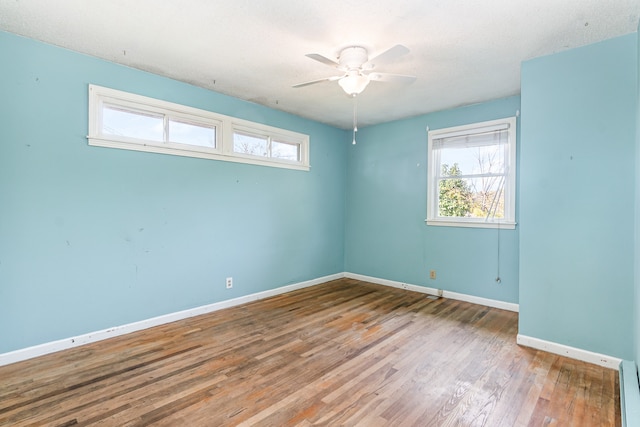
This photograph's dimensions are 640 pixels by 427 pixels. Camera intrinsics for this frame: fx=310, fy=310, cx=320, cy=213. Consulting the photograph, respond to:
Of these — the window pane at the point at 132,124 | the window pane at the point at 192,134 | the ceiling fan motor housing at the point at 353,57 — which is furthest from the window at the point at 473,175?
the window pane at the point at 132,124

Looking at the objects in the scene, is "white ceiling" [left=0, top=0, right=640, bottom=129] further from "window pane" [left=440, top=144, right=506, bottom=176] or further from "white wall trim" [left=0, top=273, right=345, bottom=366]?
"white wall trim" [left=0, top=273, right=345, bottom=366]

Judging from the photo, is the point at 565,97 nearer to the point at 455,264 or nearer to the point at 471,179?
the point at 471,179

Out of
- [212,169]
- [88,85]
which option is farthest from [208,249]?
[88,85]

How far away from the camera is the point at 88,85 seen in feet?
9.19

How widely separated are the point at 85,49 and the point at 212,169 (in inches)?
60.8

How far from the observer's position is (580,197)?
258 centimetres

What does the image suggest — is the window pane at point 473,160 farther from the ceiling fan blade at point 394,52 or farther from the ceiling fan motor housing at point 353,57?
the ceiling fan blade at point 394,52

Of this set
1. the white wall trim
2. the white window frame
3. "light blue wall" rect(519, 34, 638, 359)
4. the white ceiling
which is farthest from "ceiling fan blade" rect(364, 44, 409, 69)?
the white wall trim

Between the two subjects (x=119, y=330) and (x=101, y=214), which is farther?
(x=119, y=330)

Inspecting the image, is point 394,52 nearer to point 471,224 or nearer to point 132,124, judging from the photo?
point 132,124

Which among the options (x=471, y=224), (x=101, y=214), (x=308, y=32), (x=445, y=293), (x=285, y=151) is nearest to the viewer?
(x=308, y=32)

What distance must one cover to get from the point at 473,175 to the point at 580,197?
5.37ft

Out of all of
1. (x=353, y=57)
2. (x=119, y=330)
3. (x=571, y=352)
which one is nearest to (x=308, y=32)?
(x=353, y=57)

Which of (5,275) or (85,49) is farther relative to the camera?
(85,49)
